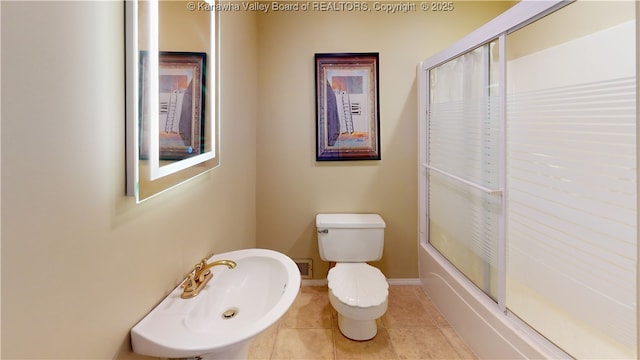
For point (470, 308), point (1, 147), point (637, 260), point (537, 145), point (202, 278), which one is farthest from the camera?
point (470, 308)

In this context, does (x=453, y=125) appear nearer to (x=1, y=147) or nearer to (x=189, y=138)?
(x=189, y=138)

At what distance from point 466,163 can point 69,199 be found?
1927 millimetres

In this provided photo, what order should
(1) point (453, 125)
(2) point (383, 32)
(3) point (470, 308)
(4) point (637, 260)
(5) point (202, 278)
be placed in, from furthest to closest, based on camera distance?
(2) point (383, 32)
(1) point (453, 125)
(3) point (470, 308)
(5) point (202, 278)
(4) point (637, 260)

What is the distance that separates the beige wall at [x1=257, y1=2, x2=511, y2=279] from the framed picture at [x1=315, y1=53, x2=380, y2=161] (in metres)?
0.06

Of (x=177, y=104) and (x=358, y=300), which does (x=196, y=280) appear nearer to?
(x=177, y=104)

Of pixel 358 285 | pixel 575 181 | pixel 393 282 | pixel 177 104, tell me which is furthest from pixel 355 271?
pixel 177 104

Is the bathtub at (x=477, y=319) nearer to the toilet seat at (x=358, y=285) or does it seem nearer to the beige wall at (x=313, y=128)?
the beige wall at (x=313, y=128)

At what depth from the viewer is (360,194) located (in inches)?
105

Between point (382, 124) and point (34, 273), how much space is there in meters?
2.38

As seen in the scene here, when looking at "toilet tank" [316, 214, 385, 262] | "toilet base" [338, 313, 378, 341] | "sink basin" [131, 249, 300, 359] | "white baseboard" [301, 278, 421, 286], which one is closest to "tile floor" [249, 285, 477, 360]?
"toilet base" [338, 313, 378, 341]

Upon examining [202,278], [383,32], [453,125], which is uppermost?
[383,32]

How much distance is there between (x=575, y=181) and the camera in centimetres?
120

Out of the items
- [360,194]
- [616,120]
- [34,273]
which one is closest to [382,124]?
[360,194]

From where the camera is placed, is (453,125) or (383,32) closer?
(453,125)
